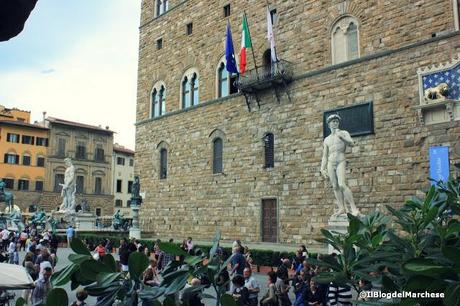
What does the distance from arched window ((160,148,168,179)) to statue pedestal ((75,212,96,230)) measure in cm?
574

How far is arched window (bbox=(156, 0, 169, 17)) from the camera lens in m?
24.3

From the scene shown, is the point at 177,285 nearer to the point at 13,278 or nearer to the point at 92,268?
the point at 92,268

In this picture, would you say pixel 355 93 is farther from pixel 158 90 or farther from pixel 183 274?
pixel 183 274

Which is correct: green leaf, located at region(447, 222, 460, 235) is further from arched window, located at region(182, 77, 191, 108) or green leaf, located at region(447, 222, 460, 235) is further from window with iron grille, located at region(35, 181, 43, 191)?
window with iron grille, located at region(35, 181, 43, 191)

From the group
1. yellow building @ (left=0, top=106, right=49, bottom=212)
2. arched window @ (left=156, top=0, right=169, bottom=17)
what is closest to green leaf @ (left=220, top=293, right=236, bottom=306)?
arched window @ (left=156, top=0, right=169, bottom=17)

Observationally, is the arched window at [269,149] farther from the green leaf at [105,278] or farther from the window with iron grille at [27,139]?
the window with iron grille at [27,139]

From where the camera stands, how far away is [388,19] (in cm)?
1459

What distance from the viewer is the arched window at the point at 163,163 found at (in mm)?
22839

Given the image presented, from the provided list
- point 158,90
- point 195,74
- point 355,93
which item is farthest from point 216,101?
point 355,93

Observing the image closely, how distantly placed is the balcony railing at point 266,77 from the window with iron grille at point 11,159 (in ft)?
113

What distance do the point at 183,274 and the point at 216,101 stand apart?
1881 centimetres

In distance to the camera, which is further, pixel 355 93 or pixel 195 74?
pixel 195 74

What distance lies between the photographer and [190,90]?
2175 cm

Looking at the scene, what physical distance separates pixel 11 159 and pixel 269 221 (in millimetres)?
36086
